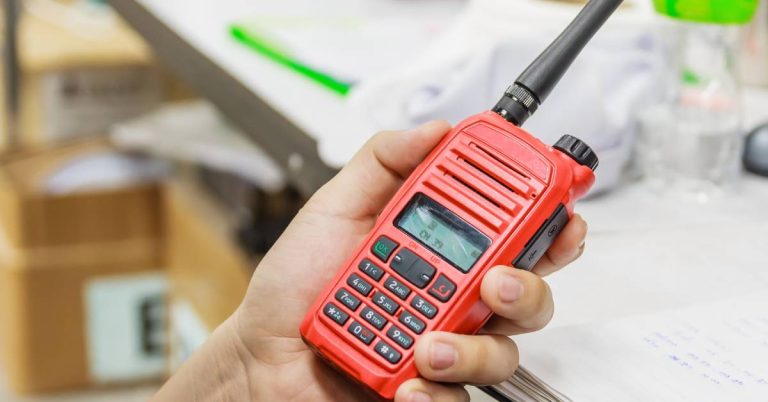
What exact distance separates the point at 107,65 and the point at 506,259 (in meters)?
1.14

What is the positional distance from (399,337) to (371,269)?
4 cm

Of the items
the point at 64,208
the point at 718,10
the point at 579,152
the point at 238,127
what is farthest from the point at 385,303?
the point at 64,208

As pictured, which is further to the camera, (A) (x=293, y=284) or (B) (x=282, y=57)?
(B) (x=282, y=57)

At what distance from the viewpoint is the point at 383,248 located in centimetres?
44

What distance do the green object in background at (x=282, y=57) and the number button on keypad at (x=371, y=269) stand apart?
314mm

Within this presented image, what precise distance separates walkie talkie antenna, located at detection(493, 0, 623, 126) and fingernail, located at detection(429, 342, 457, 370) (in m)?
0.12

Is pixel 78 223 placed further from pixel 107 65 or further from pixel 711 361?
pixel 711 361

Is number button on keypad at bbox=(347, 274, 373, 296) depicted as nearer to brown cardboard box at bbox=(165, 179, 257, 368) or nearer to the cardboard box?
brown cardboard box at bbox=(165, 179, 257, 368)

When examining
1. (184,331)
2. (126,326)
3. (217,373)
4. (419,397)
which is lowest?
(126,326)

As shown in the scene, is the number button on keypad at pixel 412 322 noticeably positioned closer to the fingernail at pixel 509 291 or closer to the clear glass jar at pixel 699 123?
the fingernail at pixel 509 291

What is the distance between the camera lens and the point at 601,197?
0.63 m

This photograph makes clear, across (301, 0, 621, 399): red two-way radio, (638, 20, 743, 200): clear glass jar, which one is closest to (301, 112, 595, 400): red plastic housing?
(301, 0, 621, 399): red two-way radio

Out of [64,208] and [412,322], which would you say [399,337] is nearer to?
[412,322]

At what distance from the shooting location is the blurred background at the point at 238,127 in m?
0.62
